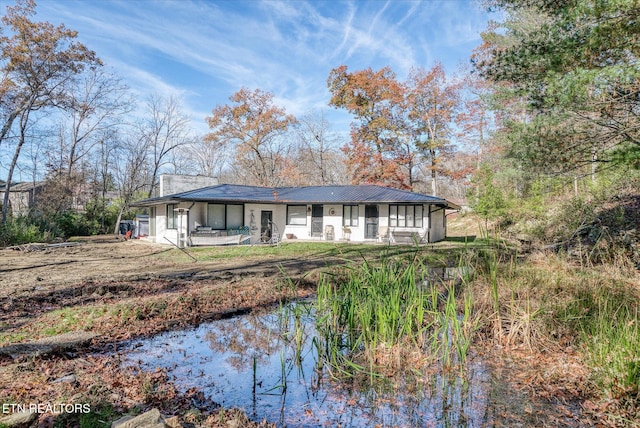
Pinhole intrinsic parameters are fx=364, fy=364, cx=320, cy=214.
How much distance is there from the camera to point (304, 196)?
2008cm

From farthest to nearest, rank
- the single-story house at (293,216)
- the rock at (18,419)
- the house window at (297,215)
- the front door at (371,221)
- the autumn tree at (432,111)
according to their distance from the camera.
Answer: the autumn tree at (432,111), the house window at (297,215), the front door at (371,221), the single-story house at (293,216), the rock at (18,419)

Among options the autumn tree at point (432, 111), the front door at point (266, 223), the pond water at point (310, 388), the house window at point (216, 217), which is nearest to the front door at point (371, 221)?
the front door at point (266, 223)

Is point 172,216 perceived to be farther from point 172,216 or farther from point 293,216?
point 293,216

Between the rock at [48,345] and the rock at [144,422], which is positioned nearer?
the rock at [144,422]

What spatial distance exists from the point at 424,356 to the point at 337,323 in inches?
40.9

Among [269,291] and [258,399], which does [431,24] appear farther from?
[258,399]

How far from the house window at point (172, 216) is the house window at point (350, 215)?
8.42 meters

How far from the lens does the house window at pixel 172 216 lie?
56.7ft

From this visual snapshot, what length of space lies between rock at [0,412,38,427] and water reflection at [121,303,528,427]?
122 cm

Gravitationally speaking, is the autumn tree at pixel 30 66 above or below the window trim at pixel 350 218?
above

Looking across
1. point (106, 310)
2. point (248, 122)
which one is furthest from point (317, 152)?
point (106, 310)

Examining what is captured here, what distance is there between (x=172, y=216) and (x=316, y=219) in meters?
7.33

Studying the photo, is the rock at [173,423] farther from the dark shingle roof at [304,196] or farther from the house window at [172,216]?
the house window at [172,216]

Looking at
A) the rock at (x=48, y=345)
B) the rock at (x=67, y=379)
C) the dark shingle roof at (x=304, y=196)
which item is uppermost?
the dark shingle roof at (x=304, y=196)
